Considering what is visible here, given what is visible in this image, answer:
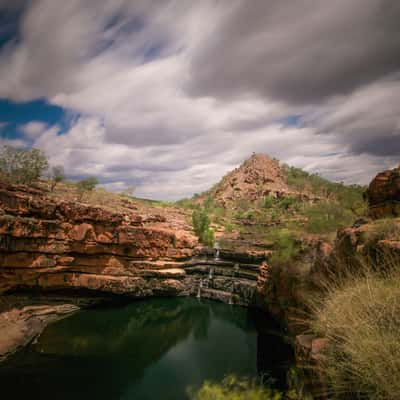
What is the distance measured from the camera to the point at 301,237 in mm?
13695

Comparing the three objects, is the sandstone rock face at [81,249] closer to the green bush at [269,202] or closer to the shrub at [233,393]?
the shrub at [233,393]

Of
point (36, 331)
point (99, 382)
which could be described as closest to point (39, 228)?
point (36, 331)

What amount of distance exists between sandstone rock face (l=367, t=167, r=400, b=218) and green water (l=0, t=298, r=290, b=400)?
7.65 m

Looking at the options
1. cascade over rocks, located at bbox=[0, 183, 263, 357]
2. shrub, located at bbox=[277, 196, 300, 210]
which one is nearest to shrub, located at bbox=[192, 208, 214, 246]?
cascade over rocks, located at bbox=[0, 183, 263, 357]

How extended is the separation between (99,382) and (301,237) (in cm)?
1235

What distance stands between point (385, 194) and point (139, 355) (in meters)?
13.2

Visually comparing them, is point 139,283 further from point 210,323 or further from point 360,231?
point 360,231

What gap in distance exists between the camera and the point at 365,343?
2758 millimetres

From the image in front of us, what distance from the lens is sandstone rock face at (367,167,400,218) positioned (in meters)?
7.12

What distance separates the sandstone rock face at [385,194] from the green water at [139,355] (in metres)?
7.65

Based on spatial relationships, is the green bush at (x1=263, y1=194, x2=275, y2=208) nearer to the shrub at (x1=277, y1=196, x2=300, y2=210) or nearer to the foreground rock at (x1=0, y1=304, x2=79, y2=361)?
the shrub at (x1=277, y1=196, x2=300, y2=210)

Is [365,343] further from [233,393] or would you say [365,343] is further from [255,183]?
[255,183]

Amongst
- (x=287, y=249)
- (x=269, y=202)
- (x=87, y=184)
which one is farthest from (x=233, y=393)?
(x=269, y=202)

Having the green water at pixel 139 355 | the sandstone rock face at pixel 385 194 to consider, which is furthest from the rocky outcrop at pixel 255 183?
the sandstone rock face at pixel 385 194
